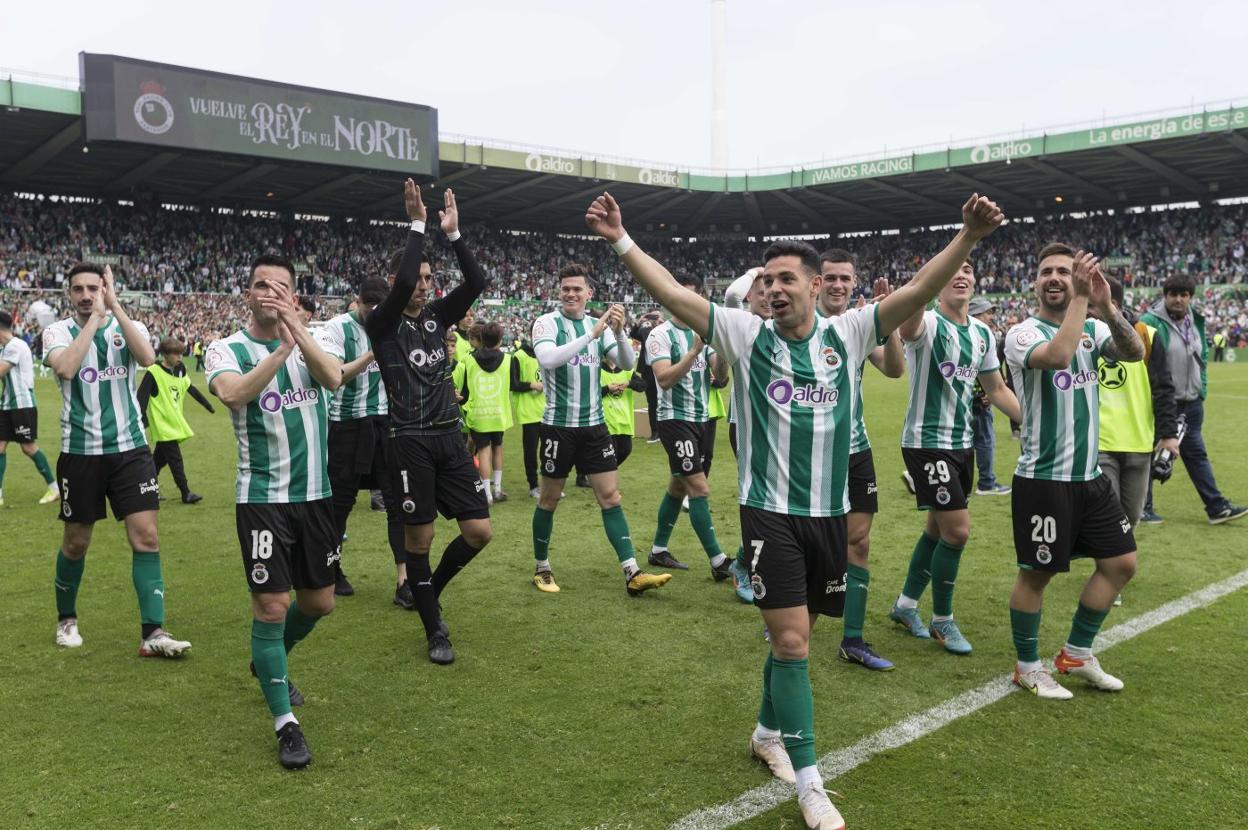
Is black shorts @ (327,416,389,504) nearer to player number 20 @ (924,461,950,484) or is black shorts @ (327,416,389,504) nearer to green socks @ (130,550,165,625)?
green socks @ (130,550,165,625)

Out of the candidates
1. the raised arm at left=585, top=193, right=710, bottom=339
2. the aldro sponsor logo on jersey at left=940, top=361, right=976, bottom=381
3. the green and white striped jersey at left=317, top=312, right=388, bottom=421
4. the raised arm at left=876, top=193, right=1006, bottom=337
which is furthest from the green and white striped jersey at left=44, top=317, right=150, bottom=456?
Answer: the aldro sponsor logo on jersey at left=940, top=361, right=976, bottom=381

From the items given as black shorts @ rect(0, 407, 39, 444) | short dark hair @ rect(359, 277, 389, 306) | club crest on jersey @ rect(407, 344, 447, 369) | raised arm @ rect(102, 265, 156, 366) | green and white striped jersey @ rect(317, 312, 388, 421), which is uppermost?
short dark hair @ rect(359, 277, 389, 306)

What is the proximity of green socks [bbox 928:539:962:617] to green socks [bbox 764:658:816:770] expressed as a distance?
7.02 feet

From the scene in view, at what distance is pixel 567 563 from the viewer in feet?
24.6

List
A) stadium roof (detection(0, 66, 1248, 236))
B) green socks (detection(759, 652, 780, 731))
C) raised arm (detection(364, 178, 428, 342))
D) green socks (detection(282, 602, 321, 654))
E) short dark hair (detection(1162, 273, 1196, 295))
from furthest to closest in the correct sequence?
1. stadium roof (detection(0, 66, 1248, 236))
2. short dark hair (detection(1162, 273, 1196, 295))
3. raised arm (detection(364, 178, 428, 342))
4. green socks (detection(282, 602, 321, 654))
5. green socks (detection(759, 652, 780, 731))

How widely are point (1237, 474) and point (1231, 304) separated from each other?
33.2 meters

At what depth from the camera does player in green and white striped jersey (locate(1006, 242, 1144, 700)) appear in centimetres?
458

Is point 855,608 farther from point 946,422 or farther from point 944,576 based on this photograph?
point 946,422

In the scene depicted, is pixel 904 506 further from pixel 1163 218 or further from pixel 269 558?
pixel 1163 218

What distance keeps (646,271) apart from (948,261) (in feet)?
3.59

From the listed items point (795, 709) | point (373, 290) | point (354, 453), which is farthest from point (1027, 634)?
point (354, 453)

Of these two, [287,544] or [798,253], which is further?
[287,544]

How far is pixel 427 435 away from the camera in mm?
5309

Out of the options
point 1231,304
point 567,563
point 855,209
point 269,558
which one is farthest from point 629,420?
point 855,209
